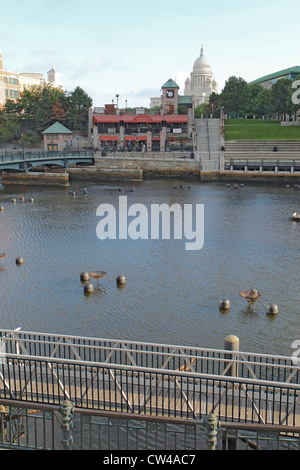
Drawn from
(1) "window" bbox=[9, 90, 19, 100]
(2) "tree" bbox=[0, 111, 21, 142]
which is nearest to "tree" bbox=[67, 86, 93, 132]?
(2) "tree" bbox=[0, 111, 21, 142]

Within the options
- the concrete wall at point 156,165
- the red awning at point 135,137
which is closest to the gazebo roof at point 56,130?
the red awning at point 135,137

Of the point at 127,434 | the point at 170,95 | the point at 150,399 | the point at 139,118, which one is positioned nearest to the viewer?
the point at 127,434

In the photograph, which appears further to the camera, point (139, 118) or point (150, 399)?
point (139, 118)

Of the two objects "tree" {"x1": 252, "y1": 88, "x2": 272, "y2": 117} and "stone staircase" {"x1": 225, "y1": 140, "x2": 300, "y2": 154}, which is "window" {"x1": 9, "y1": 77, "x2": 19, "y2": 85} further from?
"stone staircase" {"x1": 225, "y1": 140, "x2": 300, "y2": 154}

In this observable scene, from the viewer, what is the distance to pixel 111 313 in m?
23.1

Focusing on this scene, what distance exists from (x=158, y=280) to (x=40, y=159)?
2108 inches

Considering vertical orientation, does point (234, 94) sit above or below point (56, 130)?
above

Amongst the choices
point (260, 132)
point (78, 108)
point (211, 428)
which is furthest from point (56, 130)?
point (211, 428)

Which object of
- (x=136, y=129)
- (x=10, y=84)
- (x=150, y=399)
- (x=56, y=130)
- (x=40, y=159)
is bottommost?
(x=150, y=399)

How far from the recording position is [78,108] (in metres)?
117

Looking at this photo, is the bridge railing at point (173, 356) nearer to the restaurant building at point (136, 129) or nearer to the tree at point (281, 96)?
the restaurant building at point (136, 129)

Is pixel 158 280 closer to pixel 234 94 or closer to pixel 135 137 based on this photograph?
pixel 135 137
